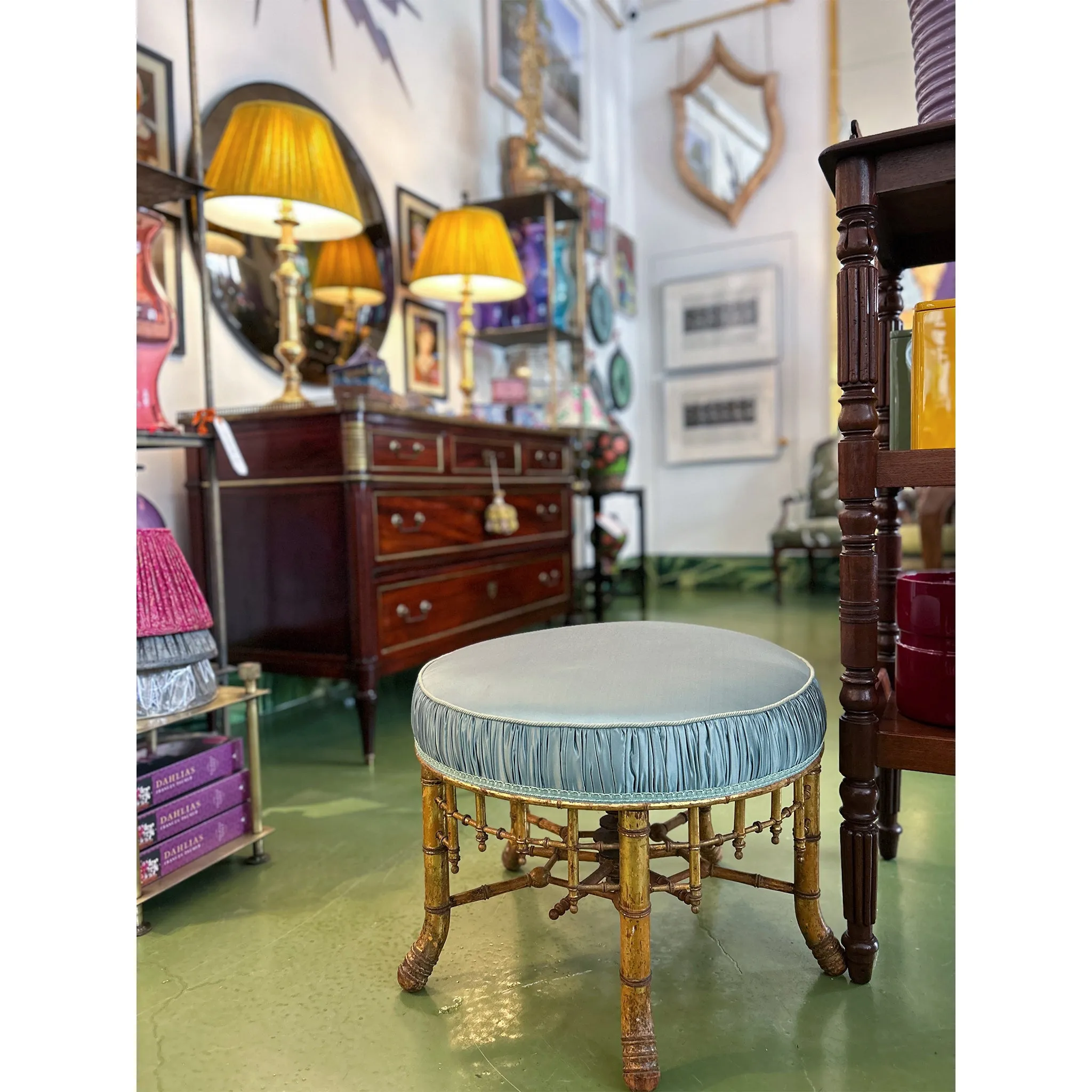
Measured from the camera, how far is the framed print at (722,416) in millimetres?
6195

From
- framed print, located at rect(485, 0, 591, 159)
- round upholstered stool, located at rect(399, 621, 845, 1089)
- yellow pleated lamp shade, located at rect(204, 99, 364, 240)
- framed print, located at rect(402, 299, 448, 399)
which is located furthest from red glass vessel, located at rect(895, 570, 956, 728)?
framed print, located at rect(485, 0, 591, 159)

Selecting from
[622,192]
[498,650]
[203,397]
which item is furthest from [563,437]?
[622,192]

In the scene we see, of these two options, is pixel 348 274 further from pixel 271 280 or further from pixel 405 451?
pixel 405 451

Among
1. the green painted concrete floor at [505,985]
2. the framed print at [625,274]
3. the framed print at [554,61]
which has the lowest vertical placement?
the green painted concrete floor at [505,985]

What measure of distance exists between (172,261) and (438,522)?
116 centimetres

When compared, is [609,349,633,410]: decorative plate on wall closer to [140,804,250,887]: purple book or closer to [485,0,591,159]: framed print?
[485,0,591,159]: framed print

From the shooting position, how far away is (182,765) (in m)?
1.59

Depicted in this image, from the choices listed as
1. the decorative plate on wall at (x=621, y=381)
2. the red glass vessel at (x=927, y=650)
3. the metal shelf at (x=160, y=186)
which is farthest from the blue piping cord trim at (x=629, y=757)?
the decorative plate on wall at (x=621, y=381)

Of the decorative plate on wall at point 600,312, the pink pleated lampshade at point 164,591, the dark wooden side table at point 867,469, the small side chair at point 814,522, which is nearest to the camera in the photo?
the dark wooden side table at point 867,469

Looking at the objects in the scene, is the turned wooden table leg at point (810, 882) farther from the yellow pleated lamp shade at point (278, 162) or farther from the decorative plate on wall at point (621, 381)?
the decorative plate on wall at point (621, 381)

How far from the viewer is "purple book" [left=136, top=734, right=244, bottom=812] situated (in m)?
1.52

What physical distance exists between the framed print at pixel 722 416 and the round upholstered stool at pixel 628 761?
17.1ft

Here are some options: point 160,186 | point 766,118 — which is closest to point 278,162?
point 160,186

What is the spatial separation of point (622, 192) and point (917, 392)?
19.1 ft
